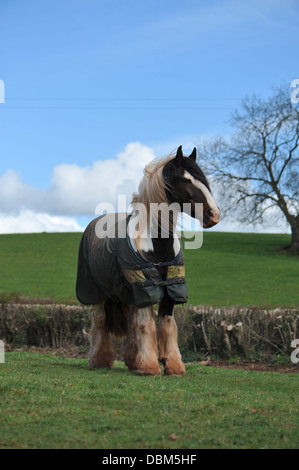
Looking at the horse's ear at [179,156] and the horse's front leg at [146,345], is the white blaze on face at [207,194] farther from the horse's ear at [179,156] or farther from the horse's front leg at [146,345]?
the horse's front leg at [146,345]

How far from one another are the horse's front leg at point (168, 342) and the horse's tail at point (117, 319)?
0.87 m

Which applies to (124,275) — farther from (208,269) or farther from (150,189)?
(208,269)

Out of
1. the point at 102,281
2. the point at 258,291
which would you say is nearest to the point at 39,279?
the point at 258,291

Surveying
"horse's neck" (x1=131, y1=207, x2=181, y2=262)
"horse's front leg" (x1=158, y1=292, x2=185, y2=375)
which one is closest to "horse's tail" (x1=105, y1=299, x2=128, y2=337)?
"horse's front leg" (x1=158, y1=292, x2=185, y2=375)

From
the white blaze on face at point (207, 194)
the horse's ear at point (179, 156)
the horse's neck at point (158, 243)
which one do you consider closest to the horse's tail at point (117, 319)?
the horse's neck at point (158, 243)

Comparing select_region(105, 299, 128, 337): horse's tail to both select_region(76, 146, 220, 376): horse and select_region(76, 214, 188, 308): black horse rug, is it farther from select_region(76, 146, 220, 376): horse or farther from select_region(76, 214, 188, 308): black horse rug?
select_region(76, 146, 220, 376): horse

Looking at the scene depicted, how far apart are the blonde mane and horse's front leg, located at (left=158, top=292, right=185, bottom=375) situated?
0.83 metres

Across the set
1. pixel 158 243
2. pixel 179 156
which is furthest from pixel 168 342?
pixel 179 156

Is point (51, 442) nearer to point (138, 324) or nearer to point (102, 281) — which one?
point (138, 324)

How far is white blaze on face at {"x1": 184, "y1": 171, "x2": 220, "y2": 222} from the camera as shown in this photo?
6.82m

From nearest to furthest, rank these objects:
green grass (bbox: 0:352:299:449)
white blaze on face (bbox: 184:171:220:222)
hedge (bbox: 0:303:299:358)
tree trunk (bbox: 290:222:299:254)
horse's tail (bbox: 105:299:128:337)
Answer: green grass (bbox: 0:352:299:449)
white blaze on face (bbox: 184:171:220:222)
horse's tail (bbox: 105:299:128:337)
hedge (bbox: 0:303:299:358)
tree trunk (bbox: 290:222:299:254)

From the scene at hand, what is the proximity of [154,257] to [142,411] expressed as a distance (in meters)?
2.45

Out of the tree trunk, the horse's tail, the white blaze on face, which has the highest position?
the tree trunk

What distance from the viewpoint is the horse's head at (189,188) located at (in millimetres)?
6832
